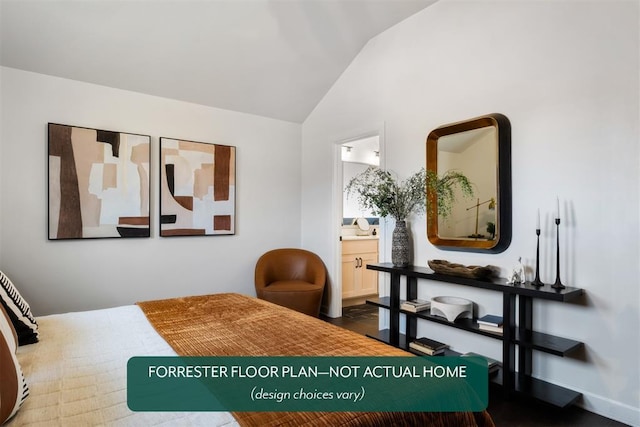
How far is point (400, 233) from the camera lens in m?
3.09

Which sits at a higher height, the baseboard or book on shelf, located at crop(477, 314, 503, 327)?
book on shelf, located at crop(477, 314, 503, 327)

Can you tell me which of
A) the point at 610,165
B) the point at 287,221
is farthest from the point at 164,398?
the point at 287,221

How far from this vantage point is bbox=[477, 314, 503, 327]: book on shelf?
2.40 metres

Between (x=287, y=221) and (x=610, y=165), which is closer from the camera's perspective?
(x=610, y=165)

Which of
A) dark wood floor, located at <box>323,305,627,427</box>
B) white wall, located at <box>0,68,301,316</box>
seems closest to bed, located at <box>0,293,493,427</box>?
dark wood floor, located at <box>323,305,627,427</box>

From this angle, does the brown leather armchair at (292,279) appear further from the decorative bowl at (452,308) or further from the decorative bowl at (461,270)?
the decorative bowl at (461,270)

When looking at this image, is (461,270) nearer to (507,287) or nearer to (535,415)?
(507,287)

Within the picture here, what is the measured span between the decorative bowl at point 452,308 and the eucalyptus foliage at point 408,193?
0.68 metres

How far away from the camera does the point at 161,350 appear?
57.5 inches

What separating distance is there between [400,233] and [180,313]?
73.2 inches

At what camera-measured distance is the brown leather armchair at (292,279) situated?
11.9 ft

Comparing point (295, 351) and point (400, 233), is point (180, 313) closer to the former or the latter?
point (295, 351)

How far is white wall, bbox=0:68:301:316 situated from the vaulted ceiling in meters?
0.21

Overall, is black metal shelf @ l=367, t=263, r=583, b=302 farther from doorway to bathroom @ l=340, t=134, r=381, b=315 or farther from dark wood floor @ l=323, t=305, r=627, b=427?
doorway to bathroom @ l=340, t=134, r=381, b=315
